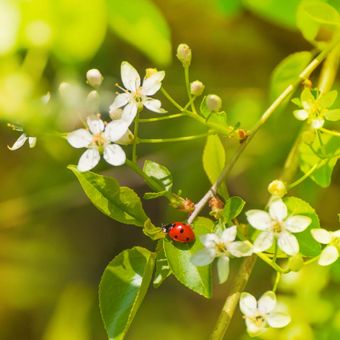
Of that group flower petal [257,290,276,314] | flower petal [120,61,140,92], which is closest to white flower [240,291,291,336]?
flower petal [257,290,276,314]

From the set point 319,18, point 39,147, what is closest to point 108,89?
point 39,147

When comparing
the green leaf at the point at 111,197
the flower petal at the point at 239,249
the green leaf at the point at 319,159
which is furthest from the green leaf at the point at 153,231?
the green leaf at the point at 319,159

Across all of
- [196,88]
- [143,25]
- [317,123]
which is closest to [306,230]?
[317,123]

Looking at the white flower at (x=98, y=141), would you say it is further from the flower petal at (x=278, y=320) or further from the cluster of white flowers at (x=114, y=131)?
the flower petal at (x=278, y=320)

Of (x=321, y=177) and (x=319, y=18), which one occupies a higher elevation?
(x=319, y=18)

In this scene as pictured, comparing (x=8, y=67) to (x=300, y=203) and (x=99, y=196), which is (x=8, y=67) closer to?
(x=99, y=196)

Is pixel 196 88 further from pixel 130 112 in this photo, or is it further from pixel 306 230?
pixel 306 230
